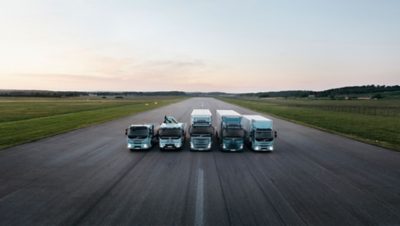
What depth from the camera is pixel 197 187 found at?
14750mm

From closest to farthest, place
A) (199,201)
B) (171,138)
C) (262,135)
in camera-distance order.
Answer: (199,201)
(171,138)
(262,135)

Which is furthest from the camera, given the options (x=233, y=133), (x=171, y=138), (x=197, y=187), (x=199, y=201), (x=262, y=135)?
(x=233, y=133)

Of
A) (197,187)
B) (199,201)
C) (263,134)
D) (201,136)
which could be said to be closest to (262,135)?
(263,134)

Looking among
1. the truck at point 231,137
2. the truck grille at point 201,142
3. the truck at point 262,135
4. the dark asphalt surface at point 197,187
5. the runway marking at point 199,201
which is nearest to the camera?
the runway marking at point 199,201

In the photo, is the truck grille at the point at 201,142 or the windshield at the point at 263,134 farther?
the truck grille at the point at 201,142

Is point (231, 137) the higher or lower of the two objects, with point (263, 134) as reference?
lower

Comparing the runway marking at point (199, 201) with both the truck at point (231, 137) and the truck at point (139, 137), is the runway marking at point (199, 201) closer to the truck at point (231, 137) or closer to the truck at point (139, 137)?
the truck at point (231, 137)

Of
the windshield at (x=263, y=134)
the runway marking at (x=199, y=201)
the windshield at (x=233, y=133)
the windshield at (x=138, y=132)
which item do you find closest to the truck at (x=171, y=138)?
the windshield at (x=138, y=132)

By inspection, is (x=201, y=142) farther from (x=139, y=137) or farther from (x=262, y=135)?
(x=139, y=137)

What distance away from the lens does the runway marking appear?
10.8 meters

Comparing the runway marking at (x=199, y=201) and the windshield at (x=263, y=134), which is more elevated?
the windshield at (x=263, y=134)

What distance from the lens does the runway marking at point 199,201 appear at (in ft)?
35.5

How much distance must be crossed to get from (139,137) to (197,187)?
36.0 feet

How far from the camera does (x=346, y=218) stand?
11289 mm
